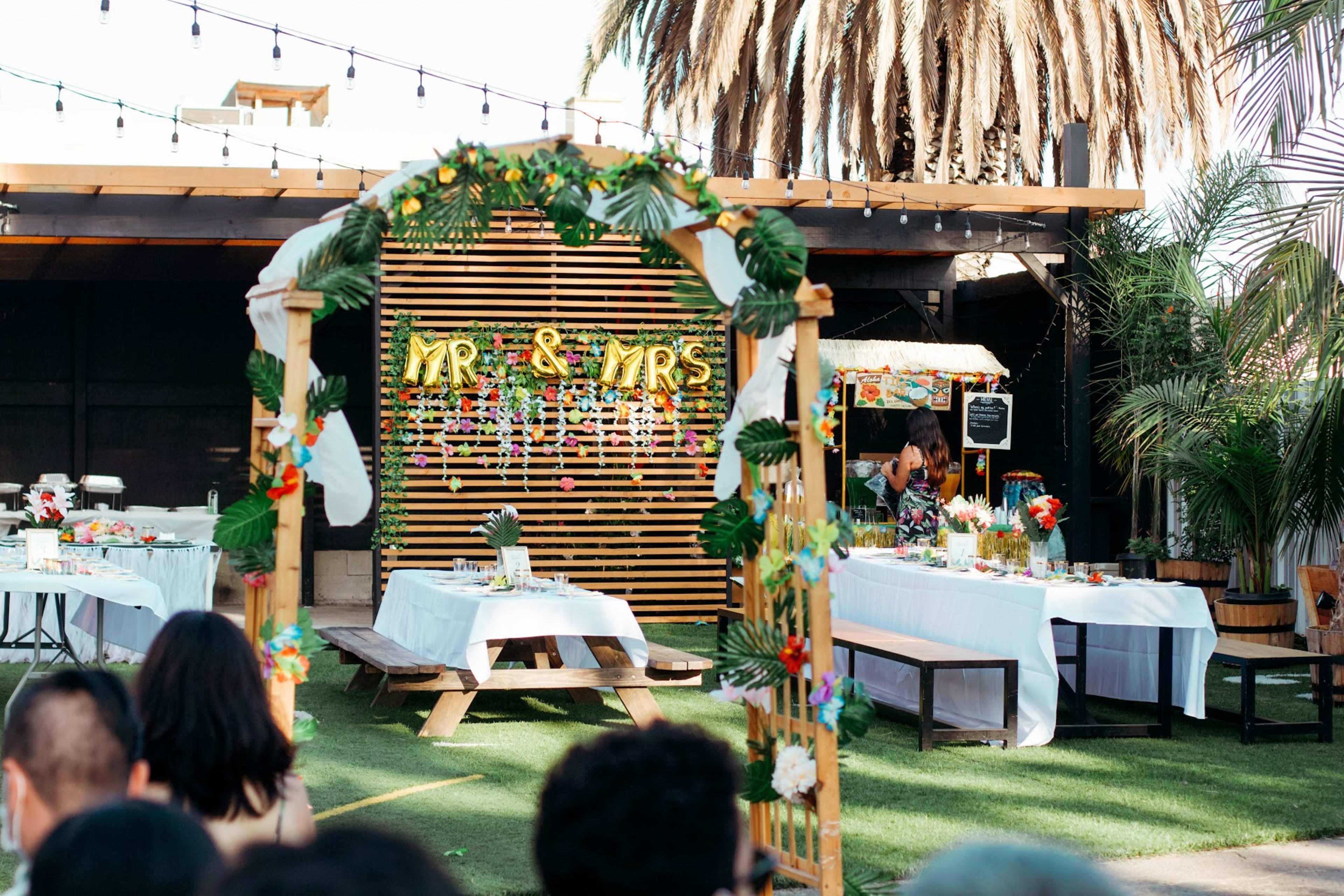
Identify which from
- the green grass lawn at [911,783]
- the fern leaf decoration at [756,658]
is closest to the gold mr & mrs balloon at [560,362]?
the green grass lawn at [911,783]

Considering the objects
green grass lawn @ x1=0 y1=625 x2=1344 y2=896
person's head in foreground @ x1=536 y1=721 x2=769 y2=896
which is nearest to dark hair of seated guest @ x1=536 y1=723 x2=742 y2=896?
person's head in foreground @ x1=536 y1=721 x2=769 y2=896

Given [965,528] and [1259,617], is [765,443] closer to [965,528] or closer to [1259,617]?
[965,528]

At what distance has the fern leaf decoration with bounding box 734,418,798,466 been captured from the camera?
410 centimetres

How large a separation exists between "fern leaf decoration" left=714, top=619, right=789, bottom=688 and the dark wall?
34.8 feet

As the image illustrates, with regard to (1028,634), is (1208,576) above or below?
below

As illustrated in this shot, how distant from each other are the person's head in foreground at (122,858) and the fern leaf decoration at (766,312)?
2790 millimetres

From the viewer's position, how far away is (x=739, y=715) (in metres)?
8.05

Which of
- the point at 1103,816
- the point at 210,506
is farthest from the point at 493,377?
the point at 1103,816

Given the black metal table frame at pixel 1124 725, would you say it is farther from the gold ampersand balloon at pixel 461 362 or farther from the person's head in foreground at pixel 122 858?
the person's head in foreground at pixel 122 858

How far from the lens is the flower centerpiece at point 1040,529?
7746 mm

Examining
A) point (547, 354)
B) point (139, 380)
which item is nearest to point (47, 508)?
point (547, 354)

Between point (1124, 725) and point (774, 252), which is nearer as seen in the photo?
point (774, 252)

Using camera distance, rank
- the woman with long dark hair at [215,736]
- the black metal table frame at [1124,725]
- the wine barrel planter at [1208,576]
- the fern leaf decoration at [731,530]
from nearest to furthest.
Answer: the woman with long dark hair at [215,736]
the fern leaf decoration at [731,530]
the black metal table frame at [1124,725]
the wine barrel planter at [1208,576]

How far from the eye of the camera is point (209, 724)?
105 inches
